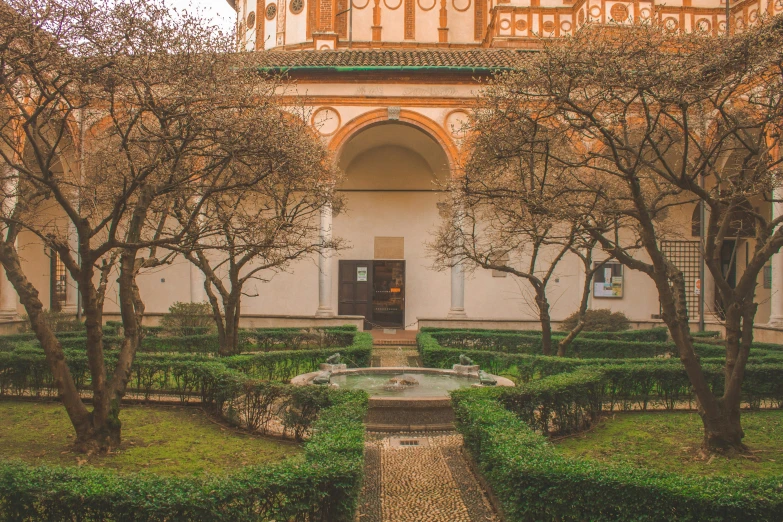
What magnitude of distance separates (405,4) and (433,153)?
555 cm

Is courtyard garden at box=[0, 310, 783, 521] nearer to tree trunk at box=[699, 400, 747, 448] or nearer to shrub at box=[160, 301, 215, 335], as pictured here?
tree trunk at box=[699, 400, 747, 448]

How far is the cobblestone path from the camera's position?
16.6ft

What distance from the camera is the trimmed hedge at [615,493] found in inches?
155

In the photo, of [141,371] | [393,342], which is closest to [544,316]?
[393,342]

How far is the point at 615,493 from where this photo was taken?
4129 mm

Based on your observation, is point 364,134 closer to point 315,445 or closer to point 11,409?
point 11,409

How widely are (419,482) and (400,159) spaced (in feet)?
55.8

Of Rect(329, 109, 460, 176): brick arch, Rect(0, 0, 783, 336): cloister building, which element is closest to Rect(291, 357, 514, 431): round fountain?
Rect(0, 0, 783, 336): cloister building

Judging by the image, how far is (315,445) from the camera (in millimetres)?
5004

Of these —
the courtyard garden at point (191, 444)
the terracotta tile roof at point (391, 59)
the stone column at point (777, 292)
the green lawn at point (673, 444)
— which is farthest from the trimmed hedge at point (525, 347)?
the terracotta tile roof at point (391, 59)

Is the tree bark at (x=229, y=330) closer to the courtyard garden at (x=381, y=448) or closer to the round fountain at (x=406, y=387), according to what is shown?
the courtyard garden at (x=381, y=448)

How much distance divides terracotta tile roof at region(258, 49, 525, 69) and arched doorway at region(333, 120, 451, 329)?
318 centimetres

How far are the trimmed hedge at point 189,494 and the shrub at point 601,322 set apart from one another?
13.8m

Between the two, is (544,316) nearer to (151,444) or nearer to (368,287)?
(151,444)
